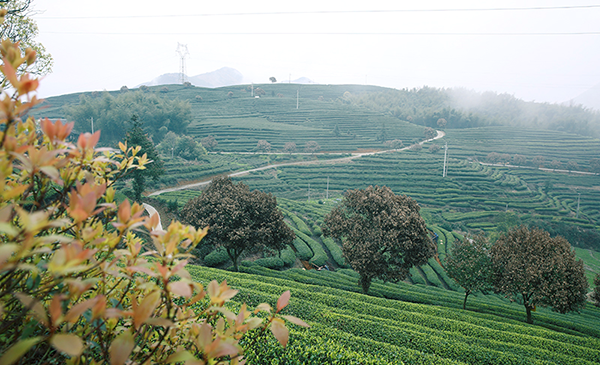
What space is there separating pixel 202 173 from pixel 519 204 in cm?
4672

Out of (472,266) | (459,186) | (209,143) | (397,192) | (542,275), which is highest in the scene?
(209,143)

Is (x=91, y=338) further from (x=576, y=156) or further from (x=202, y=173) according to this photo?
(x=576, y=156)

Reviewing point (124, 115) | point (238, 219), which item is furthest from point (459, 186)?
point (124, 115)

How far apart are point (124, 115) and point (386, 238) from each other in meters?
57.3

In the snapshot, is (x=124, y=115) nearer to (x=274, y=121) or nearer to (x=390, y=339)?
(x=274, y=121)

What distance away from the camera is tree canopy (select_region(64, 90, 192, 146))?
176ft

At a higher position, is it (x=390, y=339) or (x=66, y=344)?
(x=66, y=344)

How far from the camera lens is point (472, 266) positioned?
1320cm

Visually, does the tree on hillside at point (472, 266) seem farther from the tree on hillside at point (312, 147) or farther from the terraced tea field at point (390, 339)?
the tree on hillside at point (312, 147)

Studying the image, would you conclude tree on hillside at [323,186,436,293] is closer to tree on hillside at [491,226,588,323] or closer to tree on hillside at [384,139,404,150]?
tree on hillside at [491,226,588,323]

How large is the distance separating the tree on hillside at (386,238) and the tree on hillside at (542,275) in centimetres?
366

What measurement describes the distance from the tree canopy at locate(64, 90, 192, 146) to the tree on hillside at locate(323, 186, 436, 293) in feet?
173

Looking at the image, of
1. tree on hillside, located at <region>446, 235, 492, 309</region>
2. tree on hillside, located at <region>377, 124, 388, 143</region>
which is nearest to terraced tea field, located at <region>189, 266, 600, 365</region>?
tree on hillside, located at <region>446, 235, 492, 309</region>

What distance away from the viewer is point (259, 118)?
77.8 meters
